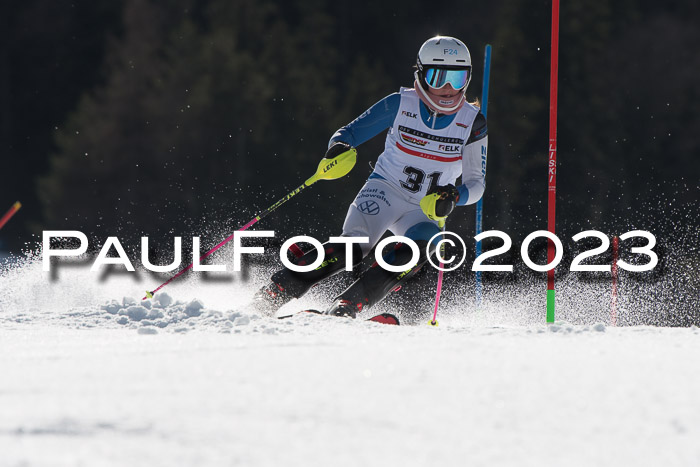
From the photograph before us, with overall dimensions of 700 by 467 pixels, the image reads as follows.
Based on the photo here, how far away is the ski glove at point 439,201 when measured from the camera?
480 centimetres

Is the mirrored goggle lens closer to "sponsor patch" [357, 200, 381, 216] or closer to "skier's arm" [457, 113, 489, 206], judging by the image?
"skier's arm" [457, 113, 489, 206]

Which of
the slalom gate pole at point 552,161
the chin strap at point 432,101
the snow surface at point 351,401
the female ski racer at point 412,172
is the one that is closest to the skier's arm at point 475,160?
the female ski racer at point 412,172

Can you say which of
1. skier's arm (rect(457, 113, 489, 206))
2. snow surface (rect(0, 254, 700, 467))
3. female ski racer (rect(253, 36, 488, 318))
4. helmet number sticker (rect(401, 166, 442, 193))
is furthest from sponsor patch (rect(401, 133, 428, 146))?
snow surface (rect(0, 254, 700, 467))

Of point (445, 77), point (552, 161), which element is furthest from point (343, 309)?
point (552, 161)

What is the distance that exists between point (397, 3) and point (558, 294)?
82.7 feet

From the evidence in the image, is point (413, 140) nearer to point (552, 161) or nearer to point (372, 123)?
point (372, 123)

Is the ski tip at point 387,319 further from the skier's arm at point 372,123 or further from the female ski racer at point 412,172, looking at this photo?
the skier's arm at point 372,123

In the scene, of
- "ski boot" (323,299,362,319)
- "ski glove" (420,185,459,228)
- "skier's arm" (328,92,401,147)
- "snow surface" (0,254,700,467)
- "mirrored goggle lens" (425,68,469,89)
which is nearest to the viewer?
"snow surface" (0,254,700,467)

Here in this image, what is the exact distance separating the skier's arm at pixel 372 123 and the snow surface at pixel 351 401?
2.18m

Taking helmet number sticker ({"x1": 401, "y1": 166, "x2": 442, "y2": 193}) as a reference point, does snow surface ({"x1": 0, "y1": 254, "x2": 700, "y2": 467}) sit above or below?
below

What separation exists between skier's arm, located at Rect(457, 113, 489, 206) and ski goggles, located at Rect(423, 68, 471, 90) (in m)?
0.29

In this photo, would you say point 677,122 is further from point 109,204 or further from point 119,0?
point 119,0

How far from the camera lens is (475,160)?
515 centimetres

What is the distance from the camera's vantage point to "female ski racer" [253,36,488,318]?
16.1ft
